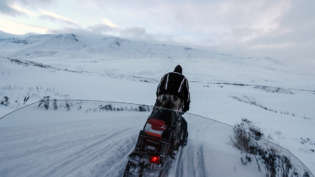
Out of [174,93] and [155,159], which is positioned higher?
[174,93]

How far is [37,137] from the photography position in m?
2.13

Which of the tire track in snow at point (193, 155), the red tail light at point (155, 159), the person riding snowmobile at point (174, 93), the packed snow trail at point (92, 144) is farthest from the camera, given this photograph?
→ the person riding snowmobile at point (174, 93)

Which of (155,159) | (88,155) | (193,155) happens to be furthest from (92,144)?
(193,155)

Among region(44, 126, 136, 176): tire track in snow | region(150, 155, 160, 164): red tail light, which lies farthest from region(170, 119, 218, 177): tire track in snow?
region(44, 126, 136, 176): tire track in snow

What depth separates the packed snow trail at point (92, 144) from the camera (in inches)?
72.9

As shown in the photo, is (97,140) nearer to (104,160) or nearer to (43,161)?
(104,160)

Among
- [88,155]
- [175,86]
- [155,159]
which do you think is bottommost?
[88,155]

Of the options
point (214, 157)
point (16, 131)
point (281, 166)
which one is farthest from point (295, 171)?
point (16, 131)

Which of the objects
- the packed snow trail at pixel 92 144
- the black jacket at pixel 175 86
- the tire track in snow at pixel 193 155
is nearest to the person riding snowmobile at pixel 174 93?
the black jacket at pixel 175 86

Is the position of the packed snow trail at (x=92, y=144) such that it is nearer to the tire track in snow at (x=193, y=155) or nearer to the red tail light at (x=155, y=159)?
the tire track in snow at (x=193, y=155)

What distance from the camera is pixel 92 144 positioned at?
8.58 feet

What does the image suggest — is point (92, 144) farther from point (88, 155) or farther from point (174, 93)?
point (174, 93)

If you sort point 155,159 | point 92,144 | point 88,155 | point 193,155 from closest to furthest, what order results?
point 155,159 < point 88,155 < point 92,144 < point 193,155

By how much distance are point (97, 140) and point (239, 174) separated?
2.30 m
